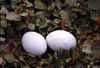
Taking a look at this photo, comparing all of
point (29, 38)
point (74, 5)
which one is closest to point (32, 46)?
point (29, 38)

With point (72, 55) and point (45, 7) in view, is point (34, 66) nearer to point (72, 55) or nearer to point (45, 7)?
point (72, 55)

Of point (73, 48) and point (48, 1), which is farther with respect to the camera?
point (48, 1)
